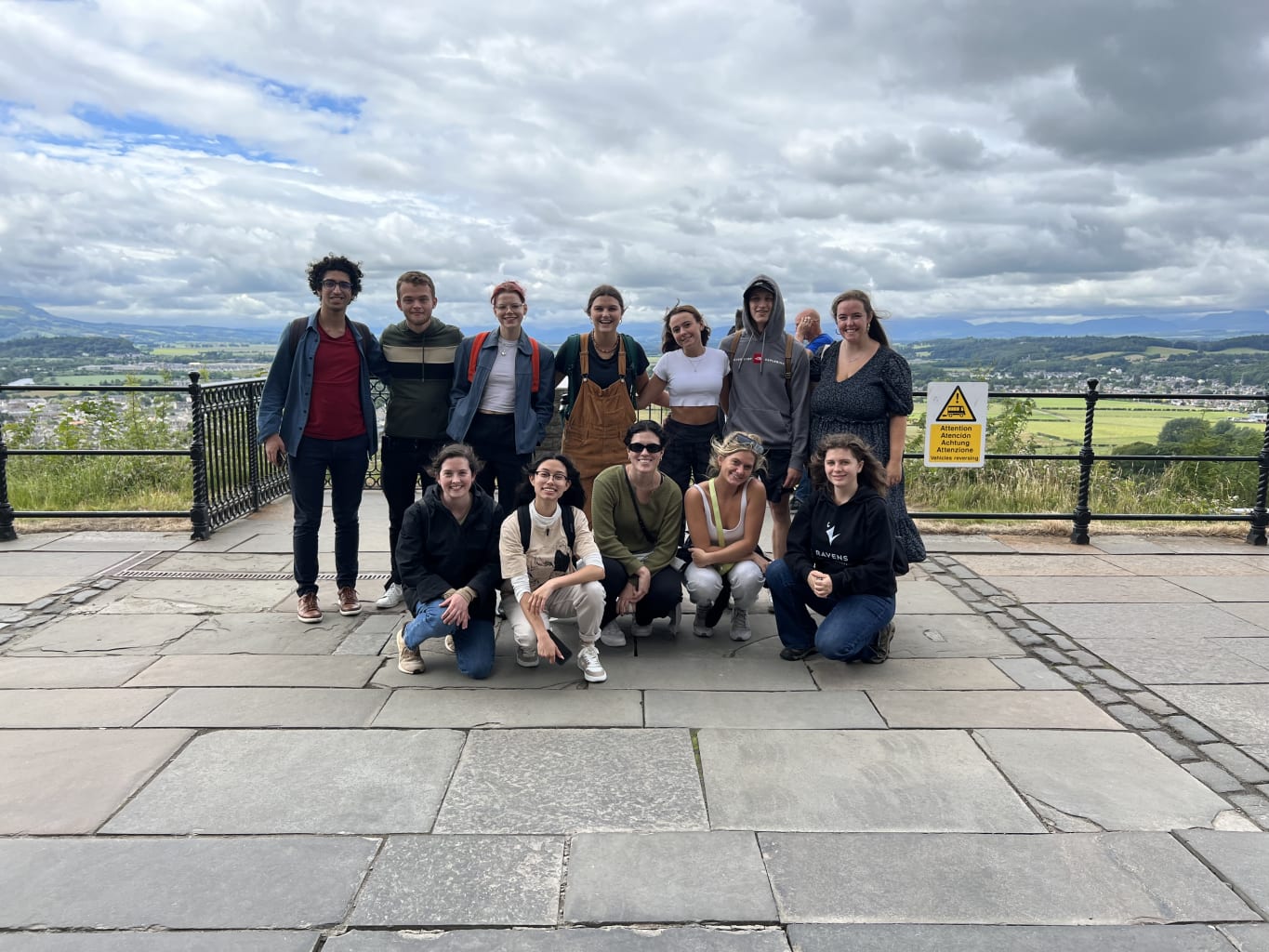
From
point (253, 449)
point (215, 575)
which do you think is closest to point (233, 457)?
point (253, 449)

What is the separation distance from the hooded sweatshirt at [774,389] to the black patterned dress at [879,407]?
0.17 meters

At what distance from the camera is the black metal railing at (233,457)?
7266 millimetres

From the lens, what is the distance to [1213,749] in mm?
3650

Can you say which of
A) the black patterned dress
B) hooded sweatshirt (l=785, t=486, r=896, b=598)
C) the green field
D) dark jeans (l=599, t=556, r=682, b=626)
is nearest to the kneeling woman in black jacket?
dark jeans (l=599, t=556, r=682, b=626)

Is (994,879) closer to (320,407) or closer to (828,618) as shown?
(828,618)

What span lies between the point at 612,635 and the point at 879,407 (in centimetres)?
199

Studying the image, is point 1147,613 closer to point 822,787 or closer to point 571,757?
point 822,787

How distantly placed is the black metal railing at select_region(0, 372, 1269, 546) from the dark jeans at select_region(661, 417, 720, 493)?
2833 millimetres

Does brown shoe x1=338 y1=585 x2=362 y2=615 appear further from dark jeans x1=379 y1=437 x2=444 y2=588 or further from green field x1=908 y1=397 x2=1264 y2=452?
green field x1=908 y1=397 x2=1264 y2=452

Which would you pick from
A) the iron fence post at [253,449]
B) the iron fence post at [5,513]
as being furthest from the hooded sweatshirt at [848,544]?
the iron fence post at [5,513]

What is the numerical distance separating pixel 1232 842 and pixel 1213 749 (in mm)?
848

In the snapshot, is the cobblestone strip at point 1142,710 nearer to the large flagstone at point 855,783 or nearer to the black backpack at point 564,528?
the large flagstone at point 855,783

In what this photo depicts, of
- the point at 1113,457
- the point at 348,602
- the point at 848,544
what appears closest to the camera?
the point at 848,544

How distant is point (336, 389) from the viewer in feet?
16.9
